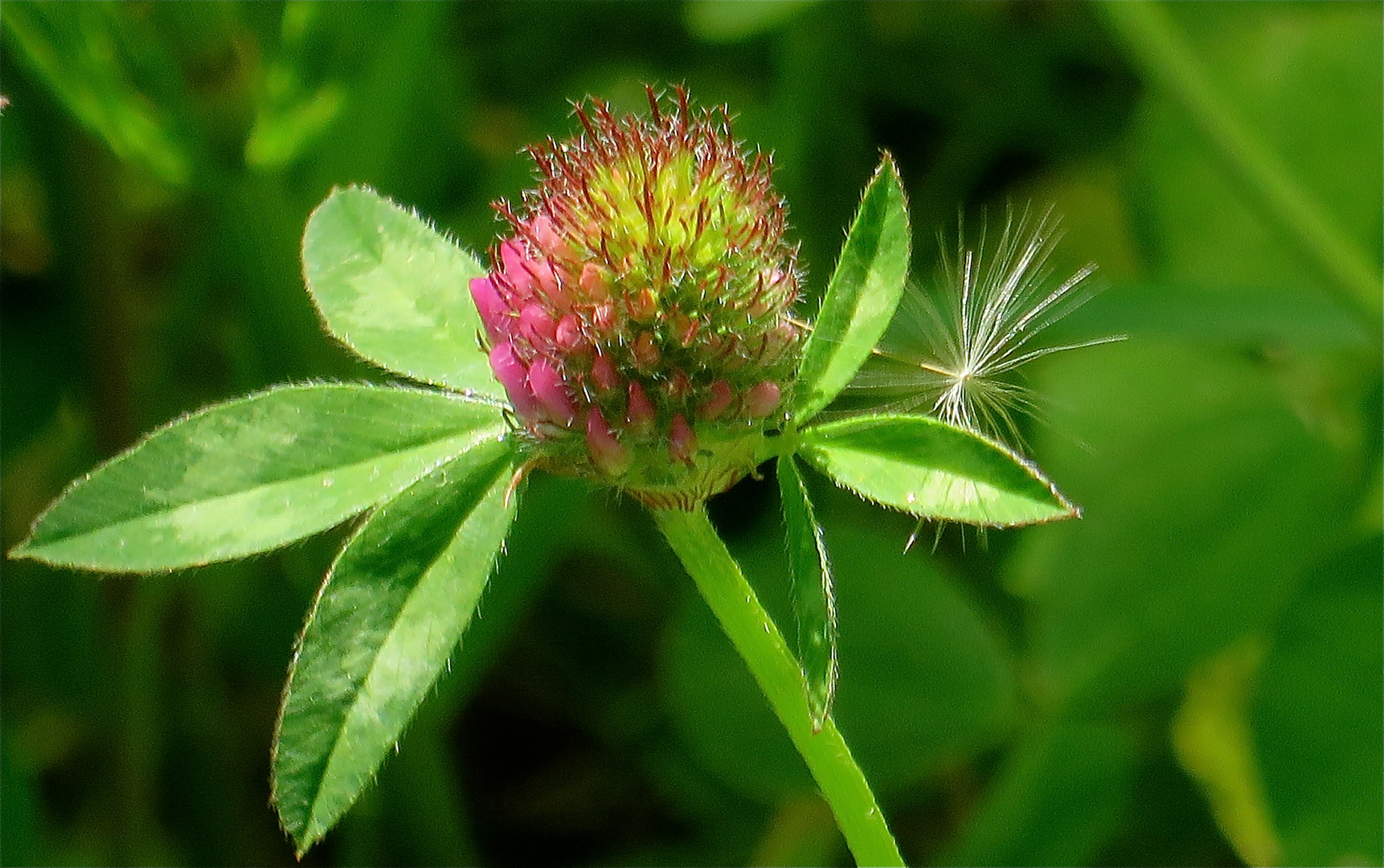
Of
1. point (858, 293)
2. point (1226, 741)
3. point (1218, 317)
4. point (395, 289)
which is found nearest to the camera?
point (858, 293)

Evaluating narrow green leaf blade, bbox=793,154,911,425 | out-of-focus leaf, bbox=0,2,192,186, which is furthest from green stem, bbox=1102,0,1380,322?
out-of-focus leaf, bbox=0,2,192,186

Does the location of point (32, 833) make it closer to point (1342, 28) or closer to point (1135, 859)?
point (1135, 859)

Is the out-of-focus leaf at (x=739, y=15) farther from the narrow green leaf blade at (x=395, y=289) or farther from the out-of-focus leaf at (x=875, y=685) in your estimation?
the narrow green leaf blade at (x=395, y=289)

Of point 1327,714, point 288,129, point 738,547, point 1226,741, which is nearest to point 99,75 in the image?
point 288,129

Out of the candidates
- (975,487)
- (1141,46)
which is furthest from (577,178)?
(1141,46)

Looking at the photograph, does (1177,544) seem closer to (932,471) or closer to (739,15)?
(739,15)

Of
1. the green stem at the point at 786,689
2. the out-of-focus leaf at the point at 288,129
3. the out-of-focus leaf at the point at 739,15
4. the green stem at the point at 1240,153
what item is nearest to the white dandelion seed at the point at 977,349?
the green stem at the point at 786,689
